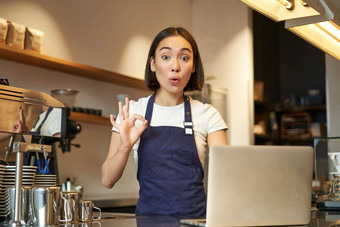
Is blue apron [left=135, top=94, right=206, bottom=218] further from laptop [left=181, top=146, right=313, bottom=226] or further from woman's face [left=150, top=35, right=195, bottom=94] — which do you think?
laptop [left=181, top=146, right=313, bottom=226]

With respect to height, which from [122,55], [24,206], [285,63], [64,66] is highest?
[285,63]

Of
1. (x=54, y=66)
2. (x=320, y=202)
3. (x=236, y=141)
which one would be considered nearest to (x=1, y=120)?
(x=320, y=202)

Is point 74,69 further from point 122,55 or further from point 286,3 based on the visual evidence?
point 286,3

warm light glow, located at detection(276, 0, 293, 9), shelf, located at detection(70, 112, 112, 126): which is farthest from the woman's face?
shelf, located at detection(70, 112, 112, 126)

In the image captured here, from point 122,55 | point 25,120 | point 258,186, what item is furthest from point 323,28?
point 122,55

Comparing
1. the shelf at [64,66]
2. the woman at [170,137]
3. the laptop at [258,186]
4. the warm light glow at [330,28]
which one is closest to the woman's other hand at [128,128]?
the woman at [170,137]

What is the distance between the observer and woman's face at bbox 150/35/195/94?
6.28ft

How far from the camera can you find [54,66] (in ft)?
12.0

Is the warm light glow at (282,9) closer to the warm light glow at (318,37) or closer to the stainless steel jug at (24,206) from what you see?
the warm light glow at (318,37)

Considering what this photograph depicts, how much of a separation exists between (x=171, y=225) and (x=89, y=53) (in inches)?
115

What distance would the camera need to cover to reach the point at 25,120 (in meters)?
1.60

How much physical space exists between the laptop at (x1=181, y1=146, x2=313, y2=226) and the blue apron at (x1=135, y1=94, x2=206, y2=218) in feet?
1.54

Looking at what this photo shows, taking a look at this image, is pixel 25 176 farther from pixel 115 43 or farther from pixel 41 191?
pixel 115 43

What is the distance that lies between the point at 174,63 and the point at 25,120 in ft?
2.05
